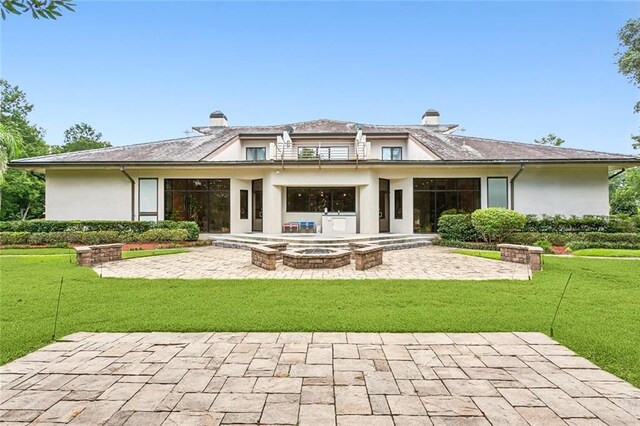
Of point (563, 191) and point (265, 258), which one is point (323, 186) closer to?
point (265, 258)

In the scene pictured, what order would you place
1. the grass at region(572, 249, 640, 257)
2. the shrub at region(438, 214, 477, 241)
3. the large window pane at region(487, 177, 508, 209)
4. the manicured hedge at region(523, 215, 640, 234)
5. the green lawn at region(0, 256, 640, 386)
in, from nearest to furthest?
the green lawn at region(0, 256, 640, 386) < the grass at region(572, 249, 640, 257) < the manicured hedge at region(523, 215, 640, 234) < the shrub at region(438, 214, 477, 241) < the large window pane at region(487, 177, 508, 209)

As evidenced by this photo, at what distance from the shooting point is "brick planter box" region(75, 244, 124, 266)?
8508 mm

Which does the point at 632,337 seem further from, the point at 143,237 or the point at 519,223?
the point at 143,237

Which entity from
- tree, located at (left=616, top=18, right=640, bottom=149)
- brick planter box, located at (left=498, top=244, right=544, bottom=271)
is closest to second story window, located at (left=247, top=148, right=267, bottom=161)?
brick planter box, located at (left=498, top=244, right=544, bottom=271)

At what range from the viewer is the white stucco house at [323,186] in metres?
14.7

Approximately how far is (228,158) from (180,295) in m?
13.5

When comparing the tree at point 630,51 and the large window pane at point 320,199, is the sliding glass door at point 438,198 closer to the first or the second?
the large window pane at point 320,199

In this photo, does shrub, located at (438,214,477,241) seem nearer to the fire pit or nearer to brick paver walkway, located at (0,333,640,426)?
the fire pit

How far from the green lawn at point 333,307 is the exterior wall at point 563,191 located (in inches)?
338

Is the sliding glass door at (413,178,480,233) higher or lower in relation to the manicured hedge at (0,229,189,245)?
higher

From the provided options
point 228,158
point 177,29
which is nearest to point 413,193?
point 228,158

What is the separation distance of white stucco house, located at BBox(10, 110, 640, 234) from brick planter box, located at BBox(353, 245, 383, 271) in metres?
6.46

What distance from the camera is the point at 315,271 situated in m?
7.95

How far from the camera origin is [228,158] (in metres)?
18.0
